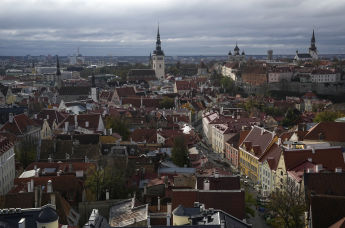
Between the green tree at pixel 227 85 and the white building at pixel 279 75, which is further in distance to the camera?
the white building at pixel 279 75

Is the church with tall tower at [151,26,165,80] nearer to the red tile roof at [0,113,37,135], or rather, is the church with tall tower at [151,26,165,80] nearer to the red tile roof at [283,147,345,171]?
the red tile roof at [0,113,37,135]

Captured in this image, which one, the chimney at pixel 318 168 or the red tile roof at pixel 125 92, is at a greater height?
the chimney at pixel 318 168

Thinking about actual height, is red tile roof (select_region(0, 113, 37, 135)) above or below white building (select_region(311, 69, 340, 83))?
below

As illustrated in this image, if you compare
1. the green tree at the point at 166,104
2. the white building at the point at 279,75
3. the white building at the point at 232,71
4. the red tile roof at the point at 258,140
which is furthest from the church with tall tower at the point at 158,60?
the red tile roof at the point at 258,140

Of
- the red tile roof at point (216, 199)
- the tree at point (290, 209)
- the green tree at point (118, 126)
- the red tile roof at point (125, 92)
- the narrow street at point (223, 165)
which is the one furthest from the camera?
the red tile roof at point (125, 92)

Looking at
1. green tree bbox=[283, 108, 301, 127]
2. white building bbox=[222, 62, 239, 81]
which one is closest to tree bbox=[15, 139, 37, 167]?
green tree bbox=[283, 108, 301, 127]

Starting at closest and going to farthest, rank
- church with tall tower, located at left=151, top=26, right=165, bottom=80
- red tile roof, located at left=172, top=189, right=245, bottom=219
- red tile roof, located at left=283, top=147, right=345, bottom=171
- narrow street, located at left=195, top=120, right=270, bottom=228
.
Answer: red tile roof, located at left=172, top=189, right=245, bottom=219 < narrow street, located at left=195, top=120, right=270, bottom=228 < red tile roof, located at left=283, top=147, right=345, bottom=171 < church with tall tower, located at left=151, top=26, right=165, bottom=80

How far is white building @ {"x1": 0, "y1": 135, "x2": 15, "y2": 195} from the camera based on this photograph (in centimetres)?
4191

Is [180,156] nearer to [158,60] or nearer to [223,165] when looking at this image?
[223,165]

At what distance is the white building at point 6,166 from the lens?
41.9m

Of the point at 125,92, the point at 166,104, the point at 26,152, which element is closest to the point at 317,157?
the point at 26,152

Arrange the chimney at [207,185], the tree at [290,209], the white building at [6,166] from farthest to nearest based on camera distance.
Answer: the white building at [6,166]
the chimney at [207,185]
the tree at [290,209]

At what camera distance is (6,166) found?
43250 millimetres

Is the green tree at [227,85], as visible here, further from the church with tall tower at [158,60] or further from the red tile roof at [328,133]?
the red tile roof at [328,133]
